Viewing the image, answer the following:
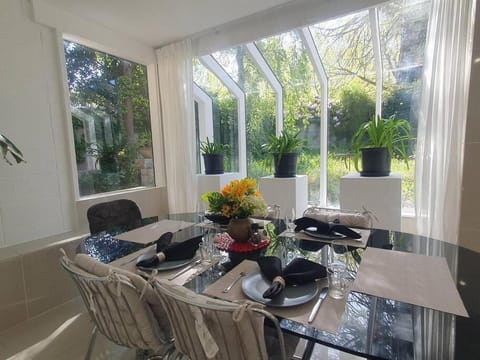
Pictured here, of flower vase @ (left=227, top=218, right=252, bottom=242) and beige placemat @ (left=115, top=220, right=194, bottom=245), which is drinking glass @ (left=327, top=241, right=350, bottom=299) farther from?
beige placemat @ (left=115, top=220, right=194, bottom=245)

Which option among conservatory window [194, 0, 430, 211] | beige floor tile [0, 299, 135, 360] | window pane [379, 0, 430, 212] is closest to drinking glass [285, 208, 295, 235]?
beige floor tile [0, 299, 135, 360]

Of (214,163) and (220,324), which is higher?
(214,163)

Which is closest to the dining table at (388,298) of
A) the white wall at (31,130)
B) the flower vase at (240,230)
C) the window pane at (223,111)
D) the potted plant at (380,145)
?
the flower vase at (240,230)

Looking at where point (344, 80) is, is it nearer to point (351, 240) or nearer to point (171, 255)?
point (351, 240)

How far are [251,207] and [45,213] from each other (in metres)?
2.16

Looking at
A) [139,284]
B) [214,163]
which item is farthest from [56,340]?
[214,163]

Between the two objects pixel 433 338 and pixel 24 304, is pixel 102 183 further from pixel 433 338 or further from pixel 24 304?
pixel 433 338

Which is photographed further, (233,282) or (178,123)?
(178,123)

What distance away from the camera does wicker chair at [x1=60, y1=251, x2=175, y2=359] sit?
35.5 inches

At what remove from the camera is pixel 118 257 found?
1.28 meters

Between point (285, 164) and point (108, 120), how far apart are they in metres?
2.07

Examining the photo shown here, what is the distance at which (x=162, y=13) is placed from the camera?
8.54ft

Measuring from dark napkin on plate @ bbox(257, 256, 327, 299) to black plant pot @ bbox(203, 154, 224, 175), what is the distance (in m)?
2.49

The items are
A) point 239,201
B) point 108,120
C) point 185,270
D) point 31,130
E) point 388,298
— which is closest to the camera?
point 388,298
